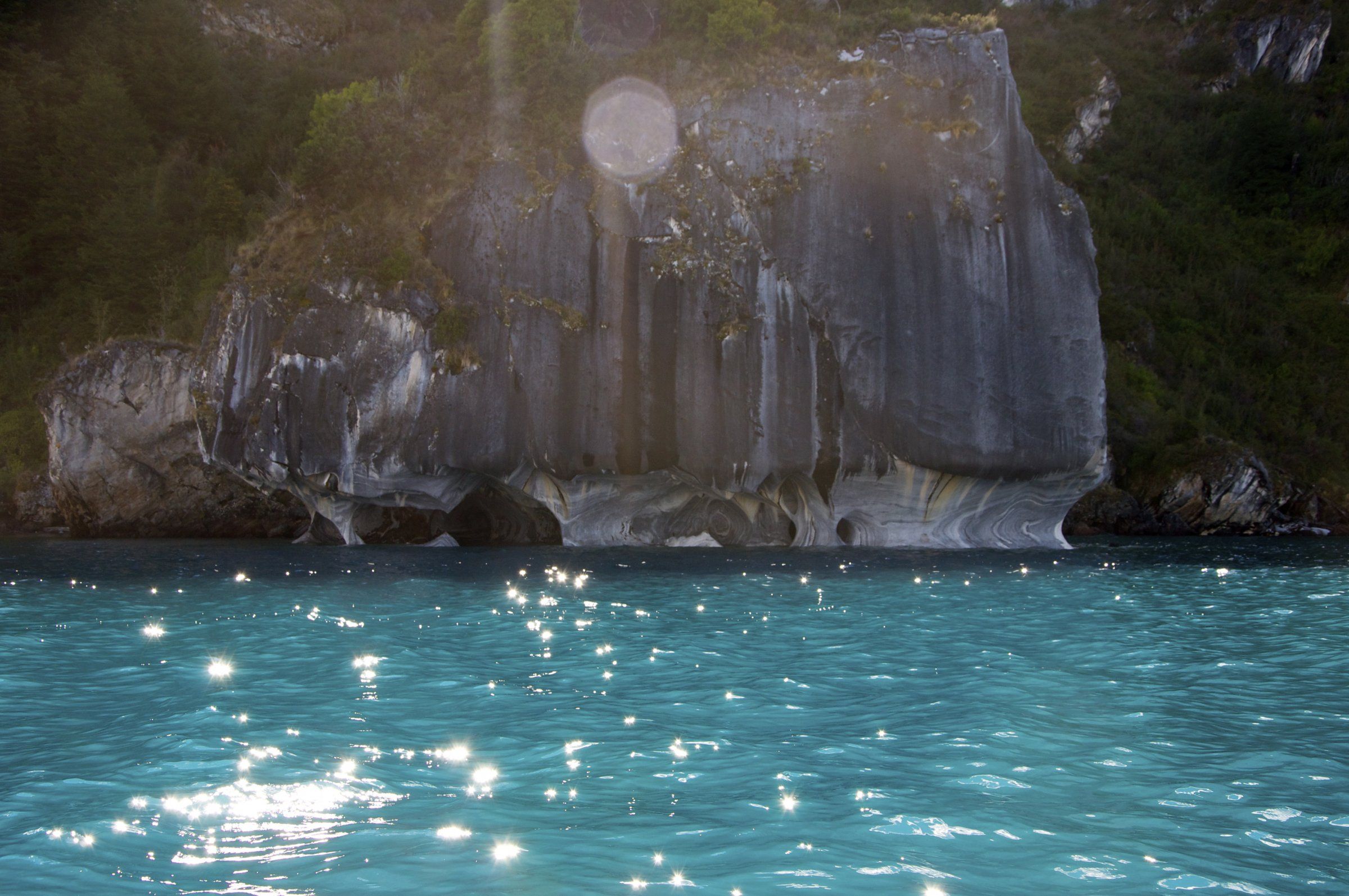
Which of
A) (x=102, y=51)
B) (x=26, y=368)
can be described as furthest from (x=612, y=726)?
(x=102, y=51)

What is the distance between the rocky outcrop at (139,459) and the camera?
3462 centimetres

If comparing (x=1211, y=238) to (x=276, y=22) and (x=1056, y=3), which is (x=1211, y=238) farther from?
(x=276, y=22)

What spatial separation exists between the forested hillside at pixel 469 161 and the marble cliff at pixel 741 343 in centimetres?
160

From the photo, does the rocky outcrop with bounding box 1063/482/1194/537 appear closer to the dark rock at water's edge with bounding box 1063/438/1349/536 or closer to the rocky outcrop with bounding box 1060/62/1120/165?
the dark rock at water's edge with bounding box 1063/438/1349/536

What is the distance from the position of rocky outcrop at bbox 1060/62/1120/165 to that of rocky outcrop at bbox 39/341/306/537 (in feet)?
173

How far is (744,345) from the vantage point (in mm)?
27969

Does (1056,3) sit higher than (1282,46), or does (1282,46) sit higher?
(1056,3)

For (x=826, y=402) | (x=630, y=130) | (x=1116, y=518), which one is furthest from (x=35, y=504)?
(x=1116, y=518)

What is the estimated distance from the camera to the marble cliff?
27.6 m

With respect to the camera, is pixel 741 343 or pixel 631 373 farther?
pixel 631 373

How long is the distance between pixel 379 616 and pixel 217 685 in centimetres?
479

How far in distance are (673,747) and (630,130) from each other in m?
25.3

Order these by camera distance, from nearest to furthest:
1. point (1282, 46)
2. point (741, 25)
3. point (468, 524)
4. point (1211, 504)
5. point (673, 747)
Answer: point (673, 747) < point (741, 25) < point (468, 524) < point (1211, 504) < point (1282, 46)

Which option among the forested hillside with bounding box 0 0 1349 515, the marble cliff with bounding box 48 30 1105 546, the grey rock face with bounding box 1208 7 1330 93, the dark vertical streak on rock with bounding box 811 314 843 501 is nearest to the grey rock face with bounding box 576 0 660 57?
the forested hillside with bounding box 0 0 1349 515
